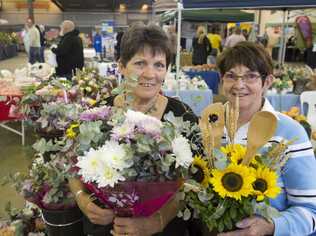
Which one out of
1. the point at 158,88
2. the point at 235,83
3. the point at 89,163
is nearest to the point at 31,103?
the point at 158,88

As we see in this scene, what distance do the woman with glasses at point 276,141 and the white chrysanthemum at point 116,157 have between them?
29 cm

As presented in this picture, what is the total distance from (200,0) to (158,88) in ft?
9.30

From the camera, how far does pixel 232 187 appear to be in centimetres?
77

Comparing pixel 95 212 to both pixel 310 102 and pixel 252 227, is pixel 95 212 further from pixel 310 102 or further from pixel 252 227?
pixel 310 102

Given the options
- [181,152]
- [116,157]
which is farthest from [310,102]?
[116,157]

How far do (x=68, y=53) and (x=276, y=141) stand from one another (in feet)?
16.5

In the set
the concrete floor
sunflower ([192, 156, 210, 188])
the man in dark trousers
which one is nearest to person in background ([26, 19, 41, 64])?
the man in dark trousers

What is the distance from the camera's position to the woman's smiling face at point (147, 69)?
1283 millimetres

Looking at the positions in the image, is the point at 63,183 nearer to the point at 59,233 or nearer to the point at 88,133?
the point at 59,233

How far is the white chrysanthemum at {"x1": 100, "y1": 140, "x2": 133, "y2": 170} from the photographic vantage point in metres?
0.75

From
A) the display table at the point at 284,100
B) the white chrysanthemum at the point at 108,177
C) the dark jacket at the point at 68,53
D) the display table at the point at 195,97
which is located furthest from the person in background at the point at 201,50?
the white chrysanthemum at the point at 108,177

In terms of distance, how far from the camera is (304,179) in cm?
102

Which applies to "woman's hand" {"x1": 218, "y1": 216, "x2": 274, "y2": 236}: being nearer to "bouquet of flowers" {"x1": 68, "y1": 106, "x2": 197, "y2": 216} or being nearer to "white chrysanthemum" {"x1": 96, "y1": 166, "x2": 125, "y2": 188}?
"bouquet of flowers" {"x1": 68, "y1": 106, "x2": 197, "y2": 216}

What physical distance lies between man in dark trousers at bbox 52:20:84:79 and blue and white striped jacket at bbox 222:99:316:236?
4.90 m
